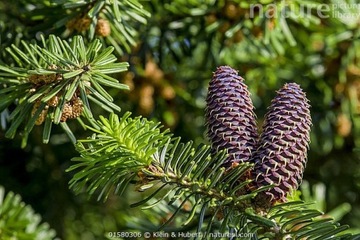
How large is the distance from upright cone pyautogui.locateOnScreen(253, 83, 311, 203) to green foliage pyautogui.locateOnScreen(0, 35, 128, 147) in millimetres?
129

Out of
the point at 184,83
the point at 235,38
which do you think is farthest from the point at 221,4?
the point at 184,83

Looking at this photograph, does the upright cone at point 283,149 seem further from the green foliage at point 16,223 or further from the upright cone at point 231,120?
the green foliage at point 16,223

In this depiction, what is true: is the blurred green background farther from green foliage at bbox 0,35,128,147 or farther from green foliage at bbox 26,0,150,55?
green foliage at bbox 0,35,128,147

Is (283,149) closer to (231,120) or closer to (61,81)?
(231,120)

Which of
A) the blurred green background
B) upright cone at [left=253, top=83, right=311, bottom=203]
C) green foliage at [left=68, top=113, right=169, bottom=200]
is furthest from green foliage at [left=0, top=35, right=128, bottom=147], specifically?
the blurred green background

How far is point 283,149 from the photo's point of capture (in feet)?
1.91

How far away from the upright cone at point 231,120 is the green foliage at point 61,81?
83 mm

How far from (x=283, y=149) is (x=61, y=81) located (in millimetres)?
198

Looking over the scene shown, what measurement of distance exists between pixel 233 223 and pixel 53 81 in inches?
7.8

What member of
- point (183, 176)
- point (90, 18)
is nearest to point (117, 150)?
point (183, 176)

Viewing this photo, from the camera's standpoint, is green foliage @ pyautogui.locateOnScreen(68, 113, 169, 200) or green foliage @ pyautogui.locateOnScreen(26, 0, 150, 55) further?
green foliage @ pyautogui.locateOnScreen(26, 0, 150, 55)

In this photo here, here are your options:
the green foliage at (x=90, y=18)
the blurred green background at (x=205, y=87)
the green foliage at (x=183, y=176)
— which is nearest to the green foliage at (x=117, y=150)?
the green foliage at (x=183, y=176)

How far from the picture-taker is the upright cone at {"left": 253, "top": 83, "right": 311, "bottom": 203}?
0.58 meters

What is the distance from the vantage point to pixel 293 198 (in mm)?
686
